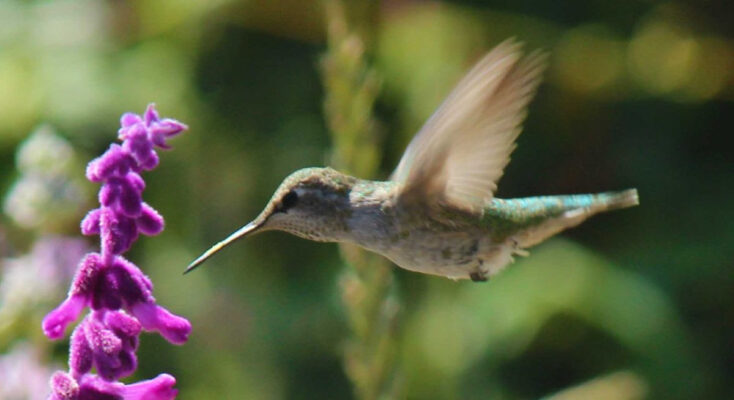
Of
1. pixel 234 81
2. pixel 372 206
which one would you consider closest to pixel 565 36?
pixel 234 81

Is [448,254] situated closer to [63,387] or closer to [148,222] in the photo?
[148,222]

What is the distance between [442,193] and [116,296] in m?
1.00

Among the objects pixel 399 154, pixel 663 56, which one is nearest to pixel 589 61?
pixel 663 56

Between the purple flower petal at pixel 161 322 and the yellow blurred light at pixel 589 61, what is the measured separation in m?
3.74

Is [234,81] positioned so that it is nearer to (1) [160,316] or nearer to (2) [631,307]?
(2) [631,307]

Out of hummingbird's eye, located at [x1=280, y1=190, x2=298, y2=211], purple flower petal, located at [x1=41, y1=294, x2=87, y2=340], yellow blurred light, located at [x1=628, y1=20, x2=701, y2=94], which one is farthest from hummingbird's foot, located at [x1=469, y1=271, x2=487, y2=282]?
yellow blurred light, located at [x1=628, y1=20, x2=701, y2=94]

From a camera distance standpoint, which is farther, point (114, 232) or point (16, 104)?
point (16, 104)

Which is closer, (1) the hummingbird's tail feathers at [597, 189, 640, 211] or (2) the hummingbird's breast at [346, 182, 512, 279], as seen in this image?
(2) the hummingbird's breast at [346, 182, 512, 279]

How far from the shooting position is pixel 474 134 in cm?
222

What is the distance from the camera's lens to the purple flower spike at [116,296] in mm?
1421

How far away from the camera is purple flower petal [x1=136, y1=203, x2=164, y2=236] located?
1537mm

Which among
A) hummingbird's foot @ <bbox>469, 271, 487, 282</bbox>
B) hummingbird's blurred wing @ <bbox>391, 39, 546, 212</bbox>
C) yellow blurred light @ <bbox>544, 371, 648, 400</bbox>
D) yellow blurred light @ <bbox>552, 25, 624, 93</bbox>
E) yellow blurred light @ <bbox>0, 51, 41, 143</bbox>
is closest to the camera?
hummingbird's blurred wing @ <bbox>391, 39, 546, 212</bbox>

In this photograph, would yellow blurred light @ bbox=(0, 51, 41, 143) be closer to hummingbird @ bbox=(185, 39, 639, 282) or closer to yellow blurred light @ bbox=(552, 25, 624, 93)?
yellow blurred light @ bbox=(552, 25, 624, 93)

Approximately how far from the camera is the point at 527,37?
4.96 meters
